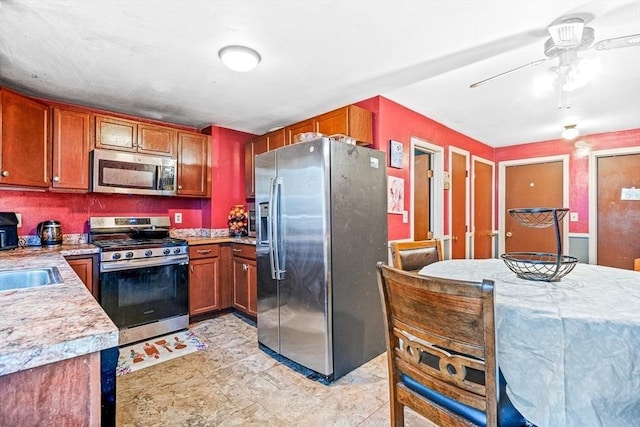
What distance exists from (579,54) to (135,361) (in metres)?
3.79

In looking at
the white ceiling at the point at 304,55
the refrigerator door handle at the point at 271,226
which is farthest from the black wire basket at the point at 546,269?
the refrigerator door handle at the point at 271,226

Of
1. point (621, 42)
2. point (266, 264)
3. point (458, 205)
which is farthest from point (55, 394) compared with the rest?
point (458, 205)

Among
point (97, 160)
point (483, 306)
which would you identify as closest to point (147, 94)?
point (97, 160)

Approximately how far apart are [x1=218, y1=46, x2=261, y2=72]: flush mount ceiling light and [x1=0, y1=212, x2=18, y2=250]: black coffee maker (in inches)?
88.7

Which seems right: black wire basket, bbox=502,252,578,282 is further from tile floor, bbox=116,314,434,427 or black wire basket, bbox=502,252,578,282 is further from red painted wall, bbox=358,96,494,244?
red painted wall, bbox=358,96,494,244

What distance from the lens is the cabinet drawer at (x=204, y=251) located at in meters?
3.24

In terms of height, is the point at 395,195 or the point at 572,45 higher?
the point at 572,45

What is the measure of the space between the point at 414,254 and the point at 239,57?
175 centimetres

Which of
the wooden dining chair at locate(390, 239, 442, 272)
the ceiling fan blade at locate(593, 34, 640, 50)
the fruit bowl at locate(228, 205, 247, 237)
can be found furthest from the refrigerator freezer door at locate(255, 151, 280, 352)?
the ceiling fan blade at locate(593, 34, 640, 50)

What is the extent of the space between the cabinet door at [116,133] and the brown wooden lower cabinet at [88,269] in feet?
3.60

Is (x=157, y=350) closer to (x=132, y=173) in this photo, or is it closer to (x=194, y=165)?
(x=132, y=173)

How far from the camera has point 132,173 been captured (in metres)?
3.15

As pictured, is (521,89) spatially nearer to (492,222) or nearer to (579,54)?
(579,54)

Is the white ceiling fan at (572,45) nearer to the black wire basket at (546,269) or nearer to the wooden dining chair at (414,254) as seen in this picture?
the black wire basket at (546,269)
